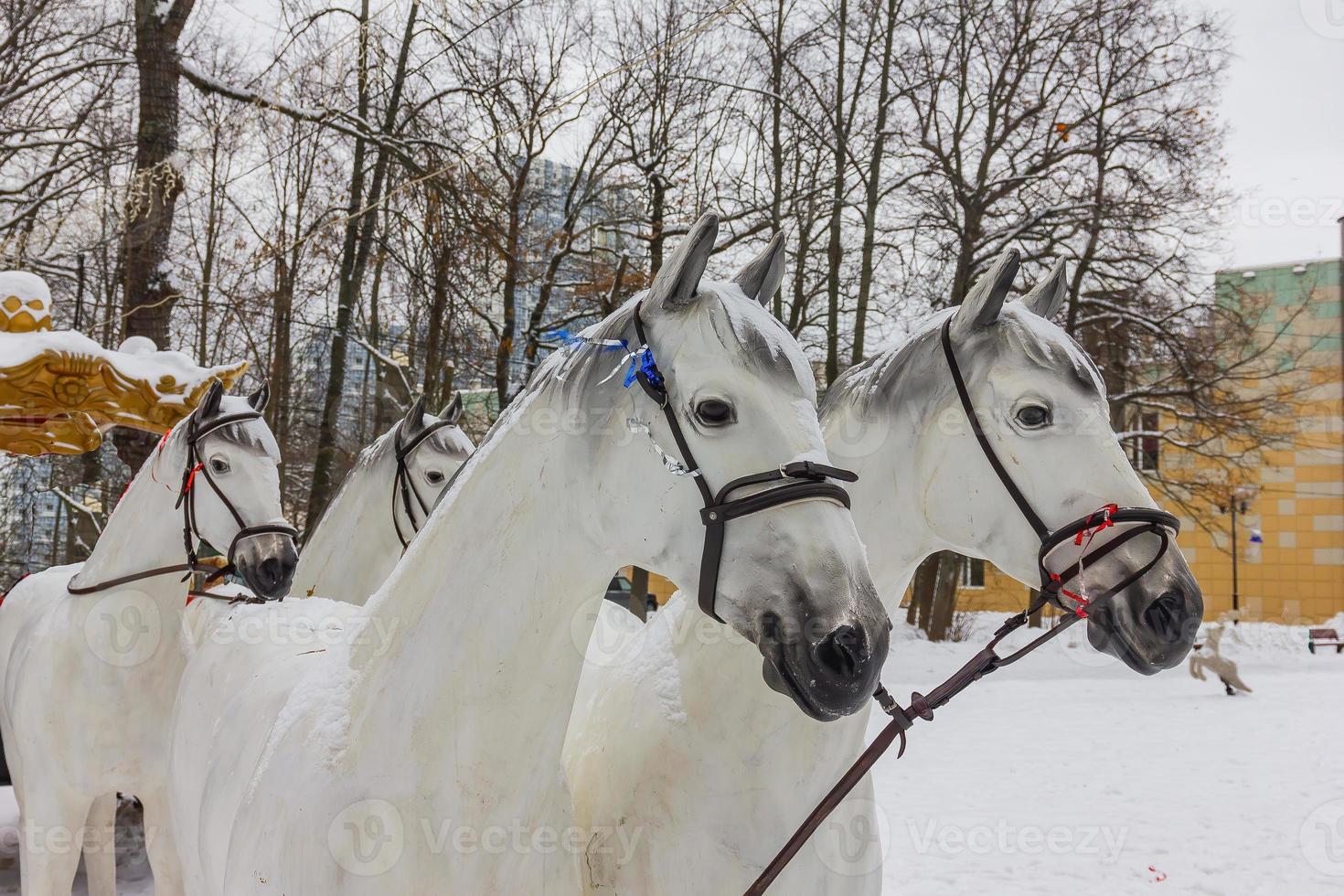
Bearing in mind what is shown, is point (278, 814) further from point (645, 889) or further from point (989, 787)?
point (989, 787)

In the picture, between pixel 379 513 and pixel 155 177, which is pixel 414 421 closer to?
pixel 379 513

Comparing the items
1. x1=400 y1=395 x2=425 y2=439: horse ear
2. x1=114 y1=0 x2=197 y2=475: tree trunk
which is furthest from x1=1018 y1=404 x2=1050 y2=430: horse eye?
x1=114 y1=0 x2=197 y2=475: tree trunk

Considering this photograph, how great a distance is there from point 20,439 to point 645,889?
6005mm

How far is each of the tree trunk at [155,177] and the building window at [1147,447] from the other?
14144 mm

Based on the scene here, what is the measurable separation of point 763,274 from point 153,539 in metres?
3.30

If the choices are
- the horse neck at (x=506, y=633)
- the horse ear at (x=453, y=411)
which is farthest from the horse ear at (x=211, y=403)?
the horse neck at (x=506, y=633)

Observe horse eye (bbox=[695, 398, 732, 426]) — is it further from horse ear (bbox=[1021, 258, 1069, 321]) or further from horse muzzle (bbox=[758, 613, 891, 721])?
horse ear (bbox=[1021, 258, 1069, 321])

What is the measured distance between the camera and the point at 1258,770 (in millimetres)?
8312

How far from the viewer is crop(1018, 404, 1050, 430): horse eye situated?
224 centimetres

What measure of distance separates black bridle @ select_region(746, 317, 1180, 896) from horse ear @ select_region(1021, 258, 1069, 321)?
1.86 feet

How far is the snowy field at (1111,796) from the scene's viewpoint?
568cm

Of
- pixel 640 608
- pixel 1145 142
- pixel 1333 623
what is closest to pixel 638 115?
pixel 640 608

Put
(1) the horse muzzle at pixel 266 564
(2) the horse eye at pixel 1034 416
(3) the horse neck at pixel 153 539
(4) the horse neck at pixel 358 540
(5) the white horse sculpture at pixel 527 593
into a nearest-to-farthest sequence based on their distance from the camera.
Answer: (5) the white horse sculpture at pixel 527 593
(2) the horse eye at pixel 1034 416
(1) the horse muzzle at pixel 266 564
(3) the horse neck at pixel 153 539
(4) the horse neck at pixel 358 540

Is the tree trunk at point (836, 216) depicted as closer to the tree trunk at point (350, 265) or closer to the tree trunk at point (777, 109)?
the tree trunk at point (777, 109)
